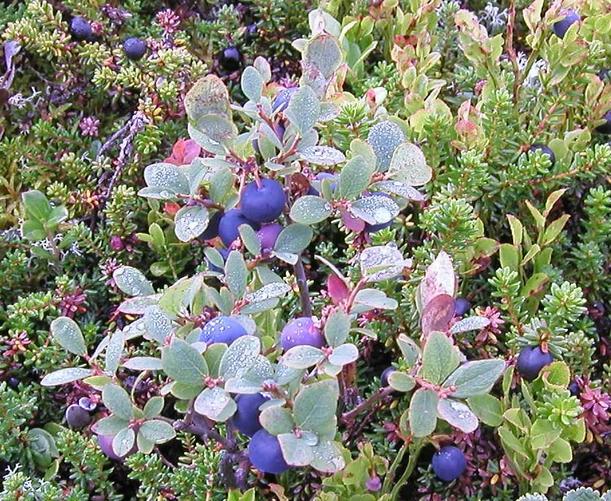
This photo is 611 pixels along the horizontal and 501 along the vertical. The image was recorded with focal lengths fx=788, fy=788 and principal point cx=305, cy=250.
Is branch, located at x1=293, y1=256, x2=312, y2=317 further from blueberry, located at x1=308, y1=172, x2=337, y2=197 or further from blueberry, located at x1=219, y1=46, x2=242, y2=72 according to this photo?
blueberry, located at x1=219, y1=46, x2=242, y2=72

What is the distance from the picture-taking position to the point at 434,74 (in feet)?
5.67

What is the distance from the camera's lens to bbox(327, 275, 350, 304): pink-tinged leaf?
95 centimetres

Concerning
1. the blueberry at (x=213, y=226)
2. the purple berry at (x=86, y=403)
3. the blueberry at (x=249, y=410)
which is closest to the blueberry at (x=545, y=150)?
the blueberry at (x=213, y=226)

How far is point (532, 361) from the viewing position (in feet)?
3.61

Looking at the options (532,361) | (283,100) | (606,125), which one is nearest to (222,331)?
(283,100)

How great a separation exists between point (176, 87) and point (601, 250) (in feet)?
2.94

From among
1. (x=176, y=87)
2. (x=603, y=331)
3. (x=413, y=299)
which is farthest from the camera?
(x=176, y=87)

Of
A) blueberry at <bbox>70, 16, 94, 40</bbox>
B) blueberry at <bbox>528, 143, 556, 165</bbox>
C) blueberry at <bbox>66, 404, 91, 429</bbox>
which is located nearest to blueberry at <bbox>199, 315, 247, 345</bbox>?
blueberry at <bbox>66, 404, 91, 429</bbox>

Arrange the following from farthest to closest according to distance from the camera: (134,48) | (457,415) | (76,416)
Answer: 1. (134,48)
2. (76,416)
3. (457,415)

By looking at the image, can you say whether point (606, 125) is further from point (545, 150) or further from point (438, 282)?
point (438, 282)

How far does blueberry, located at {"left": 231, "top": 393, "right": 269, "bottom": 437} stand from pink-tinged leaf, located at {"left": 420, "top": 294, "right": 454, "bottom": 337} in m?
0.21

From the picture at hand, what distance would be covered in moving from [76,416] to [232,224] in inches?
20.4

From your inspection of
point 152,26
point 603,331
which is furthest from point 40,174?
point 603,331

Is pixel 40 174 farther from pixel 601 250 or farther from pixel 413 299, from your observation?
pixel 601 250
